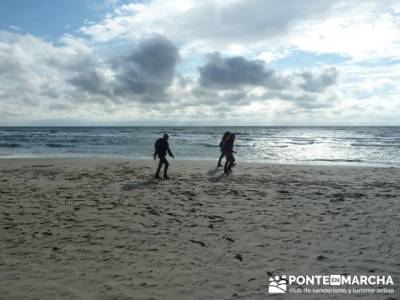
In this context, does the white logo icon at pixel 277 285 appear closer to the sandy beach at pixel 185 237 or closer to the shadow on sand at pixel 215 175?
the sandy beach at pixel 185 237

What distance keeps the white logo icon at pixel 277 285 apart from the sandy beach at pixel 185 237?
0.09 m

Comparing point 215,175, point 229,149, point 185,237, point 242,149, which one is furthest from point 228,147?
point 242,149

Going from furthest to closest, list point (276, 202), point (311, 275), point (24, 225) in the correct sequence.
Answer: point (276, 202) → point (24, 225) → point (311, 275)

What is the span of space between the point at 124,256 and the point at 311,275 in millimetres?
2824

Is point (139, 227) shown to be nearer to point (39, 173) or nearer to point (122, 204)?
point (122, 204)

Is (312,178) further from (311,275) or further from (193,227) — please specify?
(311,275)

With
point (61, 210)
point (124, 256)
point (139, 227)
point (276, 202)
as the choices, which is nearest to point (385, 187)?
point (276, 202)

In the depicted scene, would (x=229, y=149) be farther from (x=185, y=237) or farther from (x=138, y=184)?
(x=185, y=237)

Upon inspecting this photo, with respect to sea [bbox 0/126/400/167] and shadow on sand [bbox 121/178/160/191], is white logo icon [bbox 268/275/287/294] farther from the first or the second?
sea [bbox 0/126/400/167]

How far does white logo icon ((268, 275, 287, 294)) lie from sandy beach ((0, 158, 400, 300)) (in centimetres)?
9

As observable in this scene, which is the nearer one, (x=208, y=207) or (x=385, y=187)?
(x=208, y=207)

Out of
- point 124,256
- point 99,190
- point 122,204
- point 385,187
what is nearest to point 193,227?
point 124,256

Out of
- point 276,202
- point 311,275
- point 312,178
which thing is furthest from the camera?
point 312,178

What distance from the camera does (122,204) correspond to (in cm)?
804
